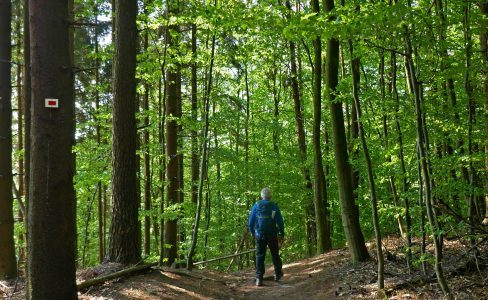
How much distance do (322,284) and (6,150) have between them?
777 centimetres

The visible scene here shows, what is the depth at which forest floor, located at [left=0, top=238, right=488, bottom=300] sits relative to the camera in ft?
21.0

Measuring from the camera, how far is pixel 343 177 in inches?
363

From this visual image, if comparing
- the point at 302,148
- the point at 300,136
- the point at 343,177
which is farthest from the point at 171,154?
the point at 300,136

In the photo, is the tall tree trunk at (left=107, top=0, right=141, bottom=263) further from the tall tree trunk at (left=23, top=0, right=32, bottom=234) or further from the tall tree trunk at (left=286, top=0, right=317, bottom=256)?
the tall tree trunk at (left=286, top=0, right=317, bottom=256)

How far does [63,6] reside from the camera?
16.9 ft

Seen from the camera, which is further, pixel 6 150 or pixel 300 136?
pixel 300 136

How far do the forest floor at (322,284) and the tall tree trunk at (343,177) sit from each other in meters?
0.42

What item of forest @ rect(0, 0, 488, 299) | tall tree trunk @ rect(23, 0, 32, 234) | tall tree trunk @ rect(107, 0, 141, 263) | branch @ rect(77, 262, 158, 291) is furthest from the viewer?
tall tree trunk @ rect(107, 0, 141, 263)

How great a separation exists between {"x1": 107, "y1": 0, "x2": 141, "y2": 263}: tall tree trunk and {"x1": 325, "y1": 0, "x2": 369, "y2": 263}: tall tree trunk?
168 inches

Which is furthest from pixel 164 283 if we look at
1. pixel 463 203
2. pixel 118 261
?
pixel 463 203

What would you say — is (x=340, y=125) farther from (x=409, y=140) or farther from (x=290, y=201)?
(x=290, y=201)

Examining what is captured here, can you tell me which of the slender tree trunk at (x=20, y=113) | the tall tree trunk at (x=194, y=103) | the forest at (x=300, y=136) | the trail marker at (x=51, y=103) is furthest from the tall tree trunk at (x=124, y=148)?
the slender tree trunk at (x=20, y=113)

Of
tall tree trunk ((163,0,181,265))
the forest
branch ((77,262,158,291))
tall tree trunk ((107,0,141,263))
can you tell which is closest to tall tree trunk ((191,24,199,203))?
the forest

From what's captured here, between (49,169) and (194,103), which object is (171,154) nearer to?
(194,103)
